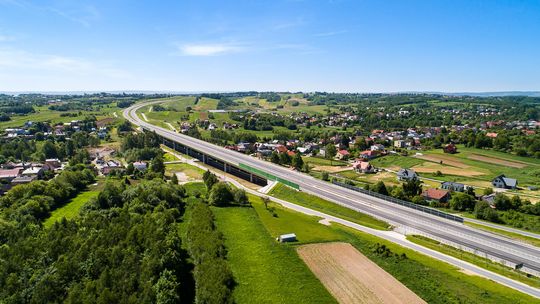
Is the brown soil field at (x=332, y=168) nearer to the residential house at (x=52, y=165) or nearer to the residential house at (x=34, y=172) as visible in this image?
the residential house at (x=34, y=172)

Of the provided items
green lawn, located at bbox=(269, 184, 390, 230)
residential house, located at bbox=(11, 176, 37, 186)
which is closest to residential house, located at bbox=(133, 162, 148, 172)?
residential house, located at bbox=(11, 176, 37, 186)

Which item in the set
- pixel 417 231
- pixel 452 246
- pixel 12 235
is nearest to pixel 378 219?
pixel 417 231

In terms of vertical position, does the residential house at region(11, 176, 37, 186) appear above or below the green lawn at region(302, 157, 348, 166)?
above

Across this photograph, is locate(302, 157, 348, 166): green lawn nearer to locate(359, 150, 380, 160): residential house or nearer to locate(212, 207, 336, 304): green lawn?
locate(359, 150, 380, 160): residential house

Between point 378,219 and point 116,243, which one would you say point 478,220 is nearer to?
point 378,219

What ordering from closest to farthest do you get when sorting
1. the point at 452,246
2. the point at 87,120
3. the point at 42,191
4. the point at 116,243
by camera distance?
the point at 116,243
the point at 452,246
the point at 42,191
the point at 87,120

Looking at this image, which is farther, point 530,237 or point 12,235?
point 530,237
